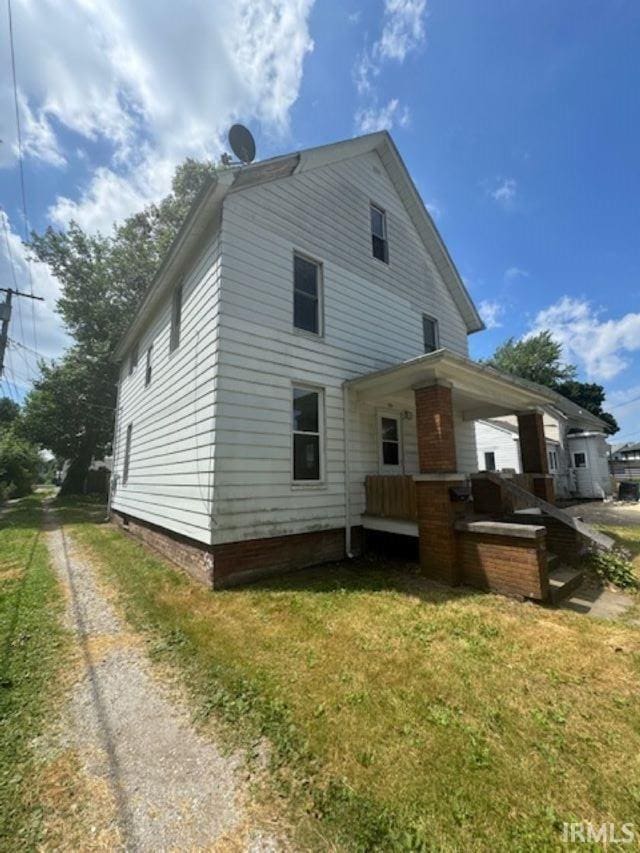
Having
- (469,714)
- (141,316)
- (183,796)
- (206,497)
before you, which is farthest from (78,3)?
(469,714)

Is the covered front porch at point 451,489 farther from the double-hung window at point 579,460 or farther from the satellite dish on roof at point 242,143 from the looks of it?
the double-hung window at point 579,460

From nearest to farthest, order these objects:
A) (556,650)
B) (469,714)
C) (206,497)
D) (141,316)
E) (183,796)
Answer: (183,796)
(469,714)
(556,650)
(206,497)
(141,316)

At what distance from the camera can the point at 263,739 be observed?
8.46 ft

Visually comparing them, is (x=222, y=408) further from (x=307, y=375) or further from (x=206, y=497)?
(x=307, y=375)

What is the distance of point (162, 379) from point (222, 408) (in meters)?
3.93

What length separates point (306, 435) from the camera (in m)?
7.07

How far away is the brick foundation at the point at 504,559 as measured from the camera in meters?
4.94

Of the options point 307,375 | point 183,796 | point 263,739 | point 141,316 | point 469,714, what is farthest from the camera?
point 141,316

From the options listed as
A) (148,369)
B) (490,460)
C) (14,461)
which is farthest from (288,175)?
(14,461)

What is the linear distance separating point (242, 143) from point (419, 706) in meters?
10.2

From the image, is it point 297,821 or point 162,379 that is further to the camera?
point 162,379

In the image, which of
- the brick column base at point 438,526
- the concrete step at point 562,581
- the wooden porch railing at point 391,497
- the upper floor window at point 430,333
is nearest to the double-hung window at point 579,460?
the upper floor window at point 430,333

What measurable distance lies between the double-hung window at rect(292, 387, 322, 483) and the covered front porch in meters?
0.90

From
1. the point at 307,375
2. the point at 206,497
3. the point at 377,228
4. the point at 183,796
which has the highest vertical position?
the point at 377,228
